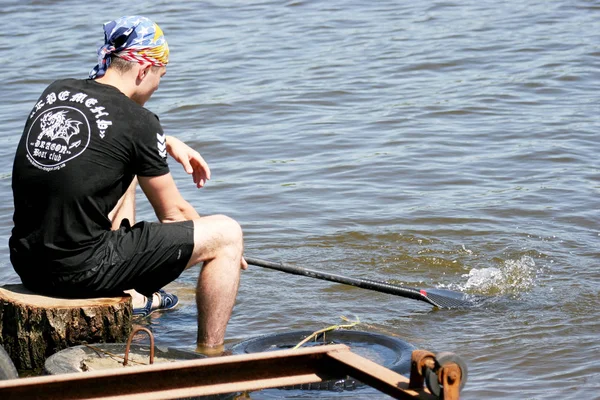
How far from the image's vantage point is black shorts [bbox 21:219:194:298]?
4664 millimetres

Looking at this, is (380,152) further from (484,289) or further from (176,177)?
(484,289)

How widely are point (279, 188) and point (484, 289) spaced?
2.61 m

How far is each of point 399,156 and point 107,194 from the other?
5.13 metres

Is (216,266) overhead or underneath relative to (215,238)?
underneath

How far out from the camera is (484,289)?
21.6 feet

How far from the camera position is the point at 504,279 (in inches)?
262

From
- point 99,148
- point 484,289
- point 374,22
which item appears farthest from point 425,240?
point 374,22

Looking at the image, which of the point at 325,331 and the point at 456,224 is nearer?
the point at 325,331

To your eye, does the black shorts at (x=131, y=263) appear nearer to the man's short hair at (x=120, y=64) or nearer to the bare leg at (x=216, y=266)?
the bare leg at (x=216, y=266)

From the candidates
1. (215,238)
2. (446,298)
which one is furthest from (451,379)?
(446,298)

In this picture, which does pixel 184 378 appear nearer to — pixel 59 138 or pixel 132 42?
pixel 59 138

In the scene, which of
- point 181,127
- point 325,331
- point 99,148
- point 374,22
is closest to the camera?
point 99,148

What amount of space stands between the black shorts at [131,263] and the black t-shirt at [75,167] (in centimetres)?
7

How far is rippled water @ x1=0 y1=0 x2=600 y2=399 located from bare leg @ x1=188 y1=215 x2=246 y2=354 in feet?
1.82
